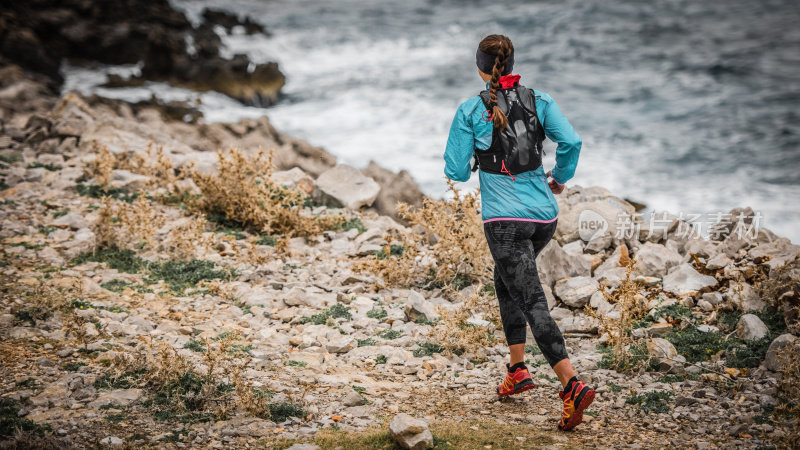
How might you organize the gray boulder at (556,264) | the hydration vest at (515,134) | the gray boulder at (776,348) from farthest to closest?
the gray boulder at (556,264)
the gray boulder at (776,348)
the hydration vest at (515,134)

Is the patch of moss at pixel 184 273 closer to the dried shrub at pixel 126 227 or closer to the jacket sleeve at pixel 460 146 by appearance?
the dried shrub at pixel 126 227

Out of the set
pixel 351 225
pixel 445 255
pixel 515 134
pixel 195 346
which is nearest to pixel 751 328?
pixel 515 134

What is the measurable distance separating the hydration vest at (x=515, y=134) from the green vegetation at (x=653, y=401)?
173cm

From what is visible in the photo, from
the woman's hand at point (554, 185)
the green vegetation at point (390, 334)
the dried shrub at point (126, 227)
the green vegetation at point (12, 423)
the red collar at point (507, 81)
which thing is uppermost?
the red collar at point (507, 81)

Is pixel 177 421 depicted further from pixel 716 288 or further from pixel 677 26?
pixel 677 26


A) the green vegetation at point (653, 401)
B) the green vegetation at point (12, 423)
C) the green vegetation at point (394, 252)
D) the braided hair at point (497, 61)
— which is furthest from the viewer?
the green vegetation at point (394, 252)

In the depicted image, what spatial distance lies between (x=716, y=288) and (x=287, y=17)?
34649mm

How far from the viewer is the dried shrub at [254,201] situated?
298 inches

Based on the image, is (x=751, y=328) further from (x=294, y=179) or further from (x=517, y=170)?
(x=294, y=179)

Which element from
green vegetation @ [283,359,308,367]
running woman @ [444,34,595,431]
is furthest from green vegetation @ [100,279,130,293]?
running woman @ [444,34,595,431]

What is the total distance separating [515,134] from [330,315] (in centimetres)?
269

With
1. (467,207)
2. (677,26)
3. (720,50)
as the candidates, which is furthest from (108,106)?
(677,26)

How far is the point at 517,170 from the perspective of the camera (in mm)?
3811

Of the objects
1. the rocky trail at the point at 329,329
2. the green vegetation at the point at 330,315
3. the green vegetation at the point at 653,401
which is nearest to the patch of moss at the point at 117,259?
the rocky trail at the point at 329,329
